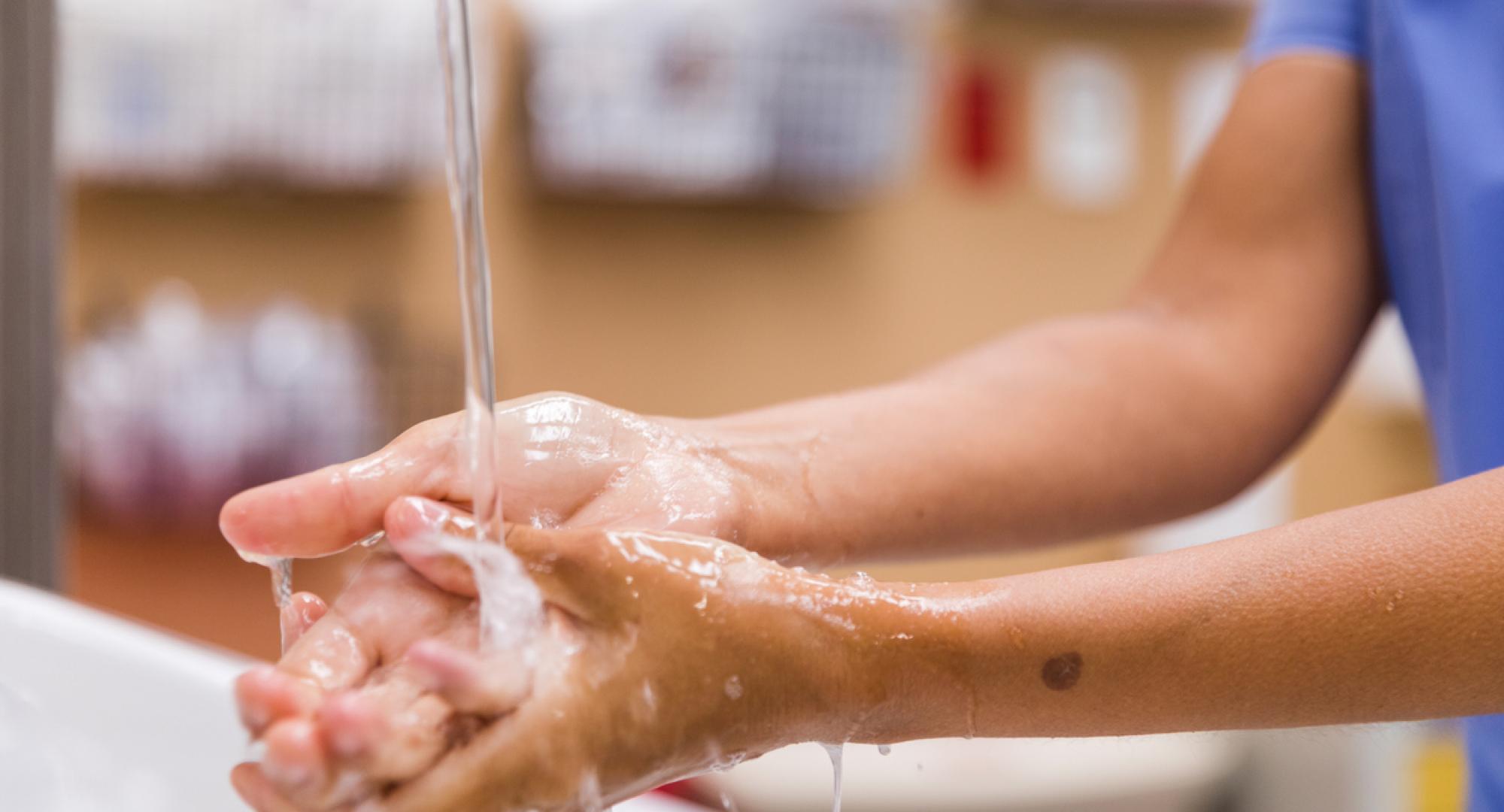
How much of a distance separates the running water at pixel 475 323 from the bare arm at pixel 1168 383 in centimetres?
17

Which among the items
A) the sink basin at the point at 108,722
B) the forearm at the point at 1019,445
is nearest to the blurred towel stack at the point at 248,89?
the sink basin at the point at 108,722

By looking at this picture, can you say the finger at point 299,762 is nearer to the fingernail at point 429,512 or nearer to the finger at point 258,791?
the finger at point 258,791

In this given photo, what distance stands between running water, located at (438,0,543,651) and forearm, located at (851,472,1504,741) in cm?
16

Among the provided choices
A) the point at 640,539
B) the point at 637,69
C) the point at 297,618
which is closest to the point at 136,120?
the point at 637,69

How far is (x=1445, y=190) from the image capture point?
765mm

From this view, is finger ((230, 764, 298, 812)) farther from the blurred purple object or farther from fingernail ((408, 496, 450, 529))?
the blurred purple object

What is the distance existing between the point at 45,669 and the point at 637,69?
98cm

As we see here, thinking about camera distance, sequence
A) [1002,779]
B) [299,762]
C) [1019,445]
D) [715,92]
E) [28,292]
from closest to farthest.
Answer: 1. [299,762]
2. [1019,445]
3. [28,292]
4. [1002,779]
5. [715,92]

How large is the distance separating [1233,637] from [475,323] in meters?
0.35

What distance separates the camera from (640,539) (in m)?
0.53

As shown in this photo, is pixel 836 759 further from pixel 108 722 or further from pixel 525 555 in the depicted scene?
Result: pixel 108 722

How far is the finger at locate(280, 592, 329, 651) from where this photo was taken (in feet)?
2.05

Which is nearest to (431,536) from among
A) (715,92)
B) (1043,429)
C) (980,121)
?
(1043,429)

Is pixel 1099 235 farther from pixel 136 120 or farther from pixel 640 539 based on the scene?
pixel 640 539
